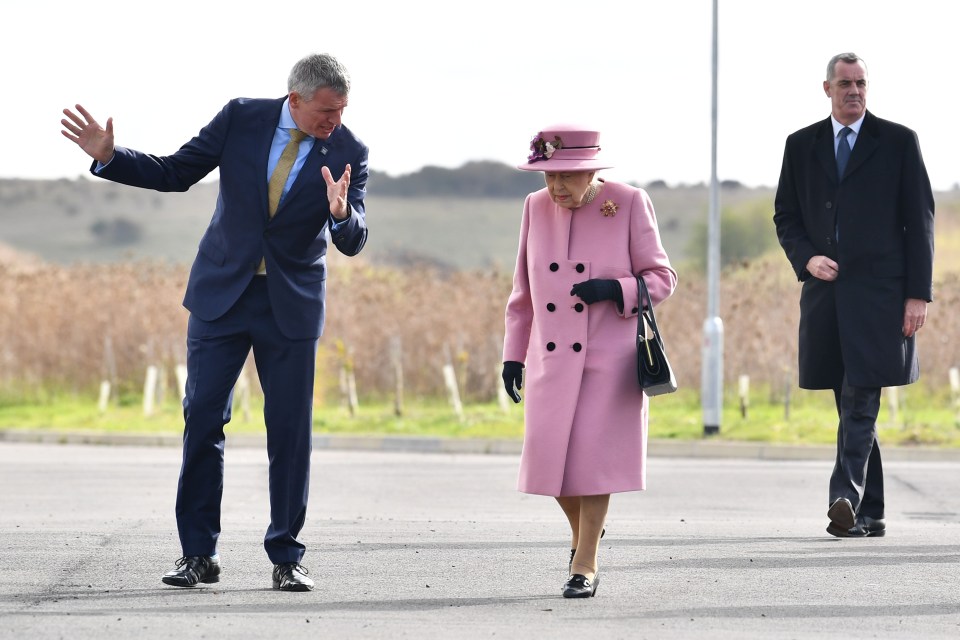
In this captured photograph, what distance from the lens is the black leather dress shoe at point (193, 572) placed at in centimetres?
661

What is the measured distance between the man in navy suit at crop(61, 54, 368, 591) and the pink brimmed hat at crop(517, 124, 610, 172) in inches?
28.2

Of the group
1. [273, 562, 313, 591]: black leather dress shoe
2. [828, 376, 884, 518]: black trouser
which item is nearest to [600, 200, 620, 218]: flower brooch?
[273, 562, 313, 591]: black leather dress shoe

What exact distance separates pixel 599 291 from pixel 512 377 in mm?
529

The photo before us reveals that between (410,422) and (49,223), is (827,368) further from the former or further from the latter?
(49,223)

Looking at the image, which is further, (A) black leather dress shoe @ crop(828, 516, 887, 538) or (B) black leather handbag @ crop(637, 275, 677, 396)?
(A) black leather dress shoe @ crop(828, 516, 887, 538)

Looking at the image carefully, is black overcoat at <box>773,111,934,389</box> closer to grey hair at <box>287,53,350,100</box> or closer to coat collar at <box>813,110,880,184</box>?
coat collar at <box>813,110,880,184</box>

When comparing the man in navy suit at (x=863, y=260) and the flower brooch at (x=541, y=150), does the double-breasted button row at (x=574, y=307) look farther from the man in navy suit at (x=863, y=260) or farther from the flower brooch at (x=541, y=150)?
the man in navy suit at (x=863, y=260)

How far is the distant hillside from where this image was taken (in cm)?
8119

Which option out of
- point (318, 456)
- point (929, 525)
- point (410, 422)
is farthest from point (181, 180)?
point (410, 422)

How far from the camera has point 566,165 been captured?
6566 mm

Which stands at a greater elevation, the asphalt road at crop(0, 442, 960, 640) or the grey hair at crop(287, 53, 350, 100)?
the grey hair at crop(287, 53, 350, 100)

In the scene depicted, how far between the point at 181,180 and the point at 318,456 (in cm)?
885

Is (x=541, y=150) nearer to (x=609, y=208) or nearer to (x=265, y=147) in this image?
(x=609, y=208)

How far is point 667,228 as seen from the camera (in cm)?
8031
